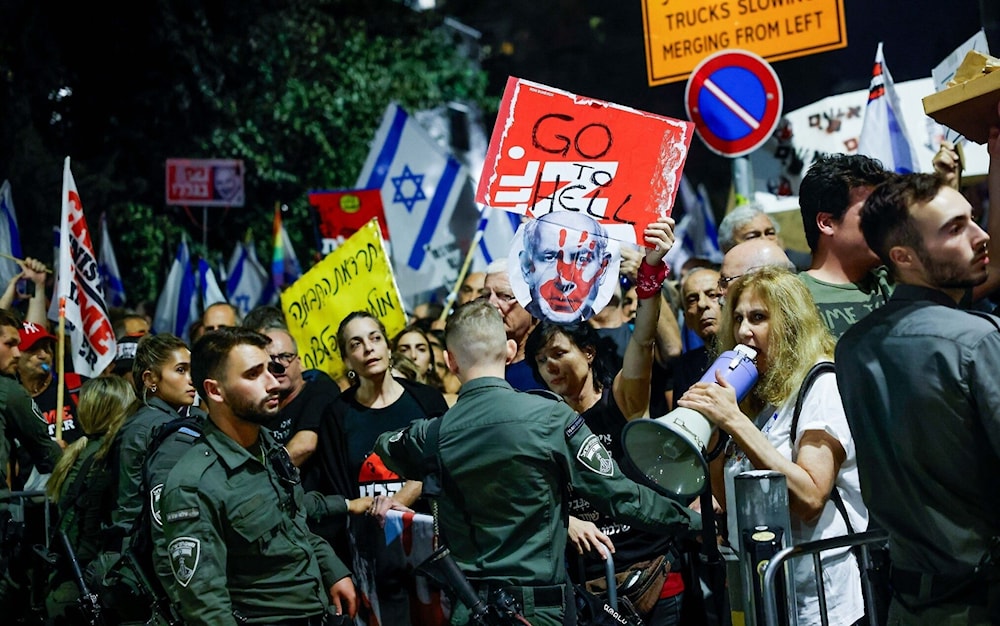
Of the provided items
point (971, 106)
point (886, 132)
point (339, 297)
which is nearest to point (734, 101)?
point (886, 132)

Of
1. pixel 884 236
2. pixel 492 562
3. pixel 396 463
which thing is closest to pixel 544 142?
pixel 396 463

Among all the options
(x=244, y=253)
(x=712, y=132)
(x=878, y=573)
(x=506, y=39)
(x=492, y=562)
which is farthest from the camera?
(x=506, y=39)

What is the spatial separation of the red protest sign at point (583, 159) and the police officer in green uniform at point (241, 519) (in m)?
1.31

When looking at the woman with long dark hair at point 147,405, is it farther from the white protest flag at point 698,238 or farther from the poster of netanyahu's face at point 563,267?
the white protest flag at point 698,238

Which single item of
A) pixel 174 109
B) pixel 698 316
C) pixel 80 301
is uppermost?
pixel 174 109

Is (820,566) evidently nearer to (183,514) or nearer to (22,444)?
(183,514)

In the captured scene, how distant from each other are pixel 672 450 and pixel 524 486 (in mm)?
936

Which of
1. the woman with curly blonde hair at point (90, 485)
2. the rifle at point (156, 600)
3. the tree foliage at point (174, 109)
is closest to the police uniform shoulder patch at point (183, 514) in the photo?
the rifle at point (156, 600)

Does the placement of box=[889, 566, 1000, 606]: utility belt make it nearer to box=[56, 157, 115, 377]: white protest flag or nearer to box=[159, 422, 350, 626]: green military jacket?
box=[159, 422, 350, 626]: green military jacket

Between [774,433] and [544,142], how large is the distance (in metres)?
1.92

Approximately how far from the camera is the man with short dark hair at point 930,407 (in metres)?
3.34

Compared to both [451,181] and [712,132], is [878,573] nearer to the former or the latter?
[712,132]

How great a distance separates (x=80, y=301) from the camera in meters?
9.30

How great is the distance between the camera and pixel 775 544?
3807mm
